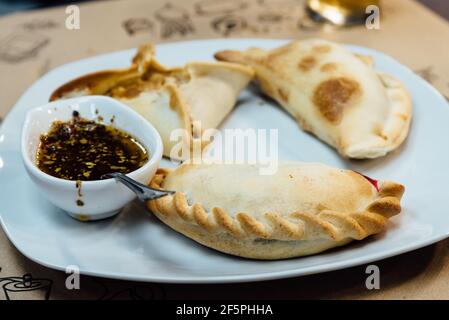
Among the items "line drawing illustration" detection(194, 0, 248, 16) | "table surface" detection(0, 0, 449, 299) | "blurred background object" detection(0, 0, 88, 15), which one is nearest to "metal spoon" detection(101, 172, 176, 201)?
"table surface" detection(0, 0, 449, 299)

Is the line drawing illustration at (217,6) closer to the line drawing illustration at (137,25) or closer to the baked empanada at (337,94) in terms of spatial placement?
the line drawing illustration at (137,25)

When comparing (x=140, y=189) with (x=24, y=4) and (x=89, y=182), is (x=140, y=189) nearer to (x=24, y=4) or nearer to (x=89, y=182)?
(x=89, y=182)

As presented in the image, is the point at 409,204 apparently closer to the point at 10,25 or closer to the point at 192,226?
the point at 192,226

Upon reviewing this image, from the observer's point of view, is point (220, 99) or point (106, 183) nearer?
point (106, 183)

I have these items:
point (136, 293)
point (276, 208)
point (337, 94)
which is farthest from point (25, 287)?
point (337, 94)

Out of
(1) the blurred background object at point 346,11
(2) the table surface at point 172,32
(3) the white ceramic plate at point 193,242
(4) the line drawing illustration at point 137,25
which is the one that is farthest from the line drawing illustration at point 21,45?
(1) the blurred background object at point 346,11
